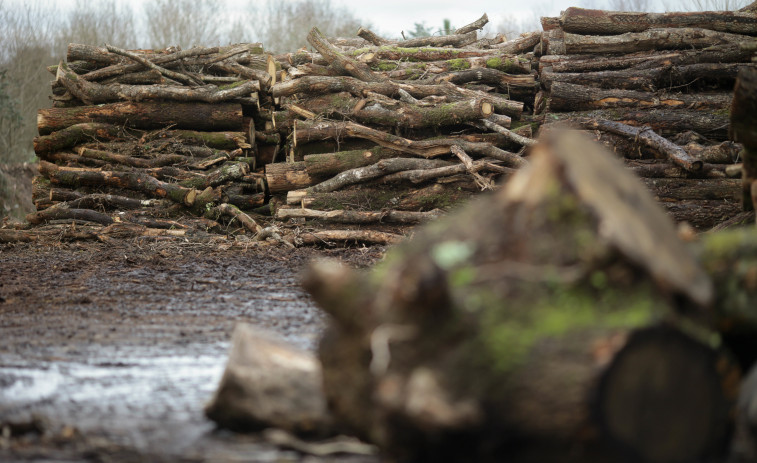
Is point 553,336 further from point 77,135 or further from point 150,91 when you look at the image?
point 77,135

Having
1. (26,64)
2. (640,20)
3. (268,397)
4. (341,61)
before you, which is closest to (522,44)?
(640,20)

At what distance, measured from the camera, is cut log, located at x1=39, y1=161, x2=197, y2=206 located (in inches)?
474

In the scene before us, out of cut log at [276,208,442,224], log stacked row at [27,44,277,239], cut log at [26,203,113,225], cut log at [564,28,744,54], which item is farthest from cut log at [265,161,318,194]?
cut log at [564,28,744,54]

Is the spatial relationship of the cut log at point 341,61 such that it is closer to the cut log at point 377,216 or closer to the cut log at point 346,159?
the cut log at point 346,159

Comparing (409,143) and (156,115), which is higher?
(156,115)

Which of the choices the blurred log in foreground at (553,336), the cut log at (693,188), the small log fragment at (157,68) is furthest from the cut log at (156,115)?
the blurred log in foreground at (553,336)

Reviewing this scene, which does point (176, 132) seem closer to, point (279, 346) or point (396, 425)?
point (279, 346)

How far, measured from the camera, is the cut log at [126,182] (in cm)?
1203

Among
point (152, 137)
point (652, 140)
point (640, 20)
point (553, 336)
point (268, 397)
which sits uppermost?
point (640, 20)

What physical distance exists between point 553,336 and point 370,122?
10.1 m

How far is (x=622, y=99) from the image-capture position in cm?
1132

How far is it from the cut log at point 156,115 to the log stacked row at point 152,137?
0.02m

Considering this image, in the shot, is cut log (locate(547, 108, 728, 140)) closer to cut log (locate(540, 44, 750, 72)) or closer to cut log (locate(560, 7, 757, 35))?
cut log (locate(540, 44, 750, 72))

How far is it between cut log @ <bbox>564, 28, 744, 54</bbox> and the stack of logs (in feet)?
0.11
